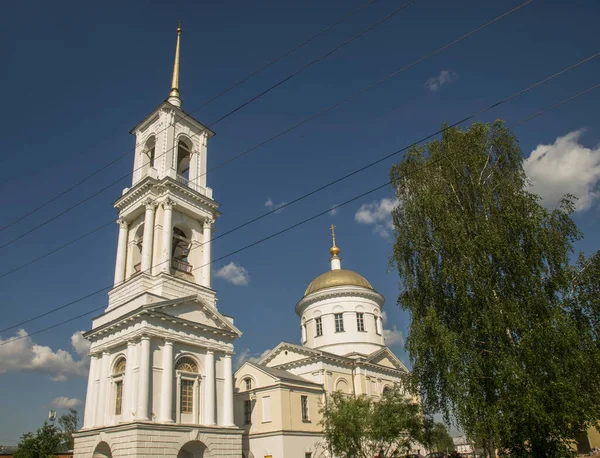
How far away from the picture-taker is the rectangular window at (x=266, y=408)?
27.9 metres

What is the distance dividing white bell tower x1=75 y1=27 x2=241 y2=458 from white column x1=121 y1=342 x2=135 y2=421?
41mm

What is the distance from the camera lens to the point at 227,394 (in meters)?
22.6

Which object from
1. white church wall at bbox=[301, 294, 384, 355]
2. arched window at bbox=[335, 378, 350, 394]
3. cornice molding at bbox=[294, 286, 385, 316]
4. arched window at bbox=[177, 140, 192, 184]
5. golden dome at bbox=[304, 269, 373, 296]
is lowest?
arched window at bbox=[335, 378, 350, 394]

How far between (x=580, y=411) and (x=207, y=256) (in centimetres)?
1785

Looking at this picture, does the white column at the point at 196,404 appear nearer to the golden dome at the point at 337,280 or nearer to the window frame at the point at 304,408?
the window frame at the point at 304,408

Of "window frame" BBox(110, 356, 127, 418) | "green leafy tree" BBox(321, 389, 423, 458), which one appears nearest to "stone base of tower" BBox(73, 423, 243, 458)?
"window frame" BBox(110, 356, 127, 418)

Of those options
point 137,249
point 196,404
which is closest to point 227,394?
point 196,404

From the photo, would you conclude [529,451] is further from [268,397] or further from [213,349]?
[268,397]

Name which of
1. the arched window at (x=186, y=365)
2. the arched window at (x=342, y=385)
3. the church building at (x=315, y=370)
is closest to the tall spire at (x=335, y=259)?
the church building at (x=315, y=370)

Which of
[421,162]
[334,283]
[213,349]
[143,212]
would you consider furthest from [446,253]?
[334,283]

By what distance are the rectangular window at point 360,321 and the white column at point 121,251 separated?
18722mm

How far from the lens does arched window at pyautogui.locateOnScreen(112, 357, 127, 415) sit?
68.3 feet

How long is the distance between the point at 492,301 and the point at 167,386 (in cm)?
1319

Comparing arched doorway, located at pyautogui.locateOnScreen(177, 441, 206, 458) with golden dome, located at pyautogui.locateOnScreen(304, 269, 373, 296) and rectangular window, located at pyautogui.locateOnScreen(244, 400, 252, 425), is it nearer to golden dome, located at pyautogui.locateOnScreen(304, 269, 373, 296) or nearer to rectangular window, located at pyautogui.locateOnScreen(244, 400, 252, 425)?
rectangular window, located at pyautogui.locateOnScreen(244, 400, 252, 425)
